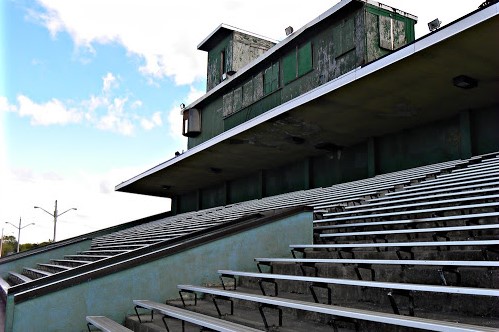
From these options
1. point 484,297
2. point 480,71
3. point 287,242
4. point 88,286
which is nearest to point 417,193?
point 287,242

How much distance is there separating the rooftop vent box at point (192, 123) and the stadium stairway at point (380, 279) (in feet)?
37.2

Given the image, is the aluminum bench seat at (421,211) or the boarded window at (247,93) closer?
the aluminum bench seat at (421,211)

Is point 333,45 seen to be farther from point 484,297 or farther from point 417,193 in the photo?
point 484,297

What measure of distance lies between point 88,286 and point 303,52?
8.92 meters

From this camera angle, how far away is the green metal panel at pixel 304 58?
11891mm

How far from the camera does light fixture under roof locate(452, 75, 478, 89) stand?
26.3ft

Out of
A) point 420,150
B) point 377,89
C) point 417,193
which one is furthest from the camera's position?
point 420,150

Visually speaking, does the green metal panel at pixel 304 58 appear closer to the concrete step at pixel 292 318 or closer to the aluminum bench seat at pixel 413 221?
the aluminum bench seat at pixel 413 221

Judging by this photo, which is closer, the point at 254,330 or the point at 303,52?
the point at 254,330

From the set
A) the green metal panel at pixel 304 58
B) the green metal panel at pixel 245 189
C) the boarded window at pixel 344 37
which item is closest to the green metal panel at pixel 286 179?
the green metal panel at pixel 245 189

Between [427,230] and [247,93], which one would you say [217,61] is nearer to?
[247,93]

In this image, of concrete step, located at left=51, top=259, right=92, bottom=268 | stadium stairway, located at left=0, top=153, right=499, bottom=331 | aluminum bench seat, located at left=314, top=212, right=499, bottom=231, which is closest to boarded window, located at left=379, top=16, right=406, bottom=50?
stadium stairway, located at left=0, top=153, right=499, bottom=331

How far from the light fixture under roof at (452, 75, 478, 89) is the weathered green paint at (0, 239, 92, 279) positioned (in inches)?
391

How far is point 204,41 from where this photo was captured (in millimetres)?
17453
